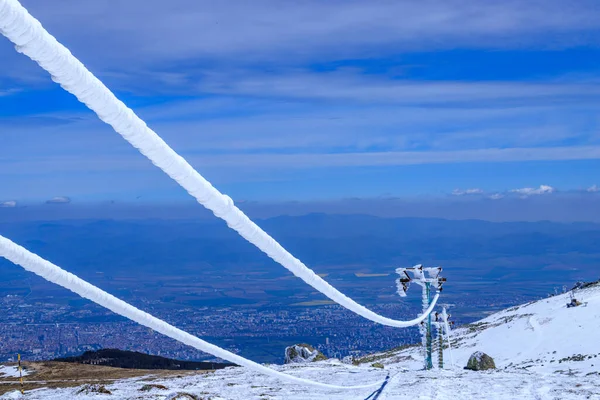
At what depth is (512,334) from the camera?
38625 millimetres

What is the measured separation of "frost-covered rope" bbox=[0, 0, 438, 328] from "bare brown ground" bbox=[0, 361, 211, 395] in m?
18.8

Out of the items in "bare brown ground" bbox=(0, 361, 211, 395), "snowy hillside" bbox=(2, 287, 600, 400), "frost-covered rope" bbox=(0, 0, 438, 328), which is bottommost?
"snowy hillside" bbox=(2, 287, 600, 400)

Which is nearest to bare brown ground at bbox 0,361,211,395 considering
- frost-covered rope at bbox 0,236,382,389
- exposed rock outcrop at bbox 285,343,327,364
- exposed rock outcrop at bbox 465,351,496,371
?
exposed rock outcrop at bbox 285,343,327,364

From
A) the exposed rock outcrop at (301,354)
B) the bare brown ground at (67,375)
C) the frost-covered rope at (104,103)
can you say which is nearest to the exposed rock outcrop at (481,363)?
the exposed rock outcrop at (301,354)

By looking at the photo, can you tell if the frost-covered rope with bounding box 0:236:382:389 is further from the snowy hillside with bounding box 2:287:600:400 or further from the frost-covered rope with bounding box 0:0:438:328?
the snowy hillside with bounding box 2:287:600:400

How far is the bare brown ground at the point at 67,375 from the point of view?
84.3 feet

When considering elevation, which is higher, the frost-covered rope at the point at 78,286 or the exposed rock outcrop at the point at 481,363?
the frost-covered rope at the point at 78,286

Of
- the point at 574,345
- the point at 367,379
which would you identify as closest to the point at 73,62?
the point at 367,379

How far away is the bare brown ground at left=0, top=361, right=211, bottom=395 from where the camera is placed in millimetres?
25692

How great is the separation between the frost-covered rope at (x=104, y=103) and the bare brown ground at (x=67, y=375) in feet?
61.7

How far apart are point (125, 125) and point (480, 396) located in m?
11.3

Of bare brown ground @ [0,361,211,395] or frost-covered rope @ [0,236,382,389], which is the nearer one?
frost-covered rope @ [0,236,382,389]

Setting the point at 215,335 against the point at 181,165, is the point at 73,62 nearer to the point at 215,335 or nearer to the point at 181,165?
the point at 181,165

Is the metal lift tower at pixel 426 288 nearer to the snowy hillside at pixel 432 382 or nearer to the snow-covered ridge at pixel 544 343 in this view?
the snowy hillside at pixel 432 382
